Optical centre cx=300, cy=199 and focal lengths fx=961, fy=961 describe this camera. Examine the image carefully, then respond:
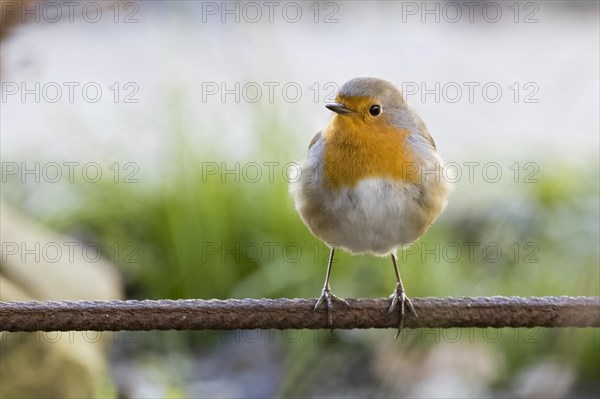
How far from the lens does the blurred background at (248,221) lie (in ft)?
11.0

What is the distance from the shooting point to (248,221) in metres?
4.00

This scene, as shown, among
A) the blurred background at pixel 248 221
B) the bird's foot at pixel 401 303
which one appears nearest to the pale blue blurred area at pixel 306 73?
the blurred background at pixel 248 221

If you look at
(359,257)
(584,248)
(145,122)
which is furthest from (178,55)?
(584,248)

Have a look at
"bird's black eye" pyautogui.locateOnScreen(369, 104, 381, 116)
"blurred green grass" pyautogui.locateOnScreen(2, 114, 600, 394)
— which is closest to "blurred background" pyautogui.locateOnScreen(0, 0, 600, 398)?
"blurred green grass" pyautogui.locateOnScreen(2, 114, 600, 394)

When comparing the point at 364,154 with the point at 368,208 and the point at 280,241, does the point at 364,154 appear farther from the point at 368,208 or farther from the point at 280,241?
the point at 280,241

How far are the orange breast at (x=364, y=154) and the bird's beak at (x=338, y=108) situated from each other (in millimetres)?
21

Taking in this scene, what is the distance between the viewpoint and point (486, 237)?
3.96 meters

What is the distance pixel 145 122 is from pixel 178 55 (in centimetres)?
39

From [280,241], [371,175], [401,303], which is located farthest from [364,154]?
[280,241]

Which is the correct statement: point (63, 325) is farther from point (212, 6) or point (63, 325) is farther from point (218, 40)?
point (212, 6)

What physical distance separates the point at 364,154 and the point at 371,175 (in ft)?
0.19

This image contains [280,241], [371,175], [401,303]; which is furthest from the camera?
[280,241]

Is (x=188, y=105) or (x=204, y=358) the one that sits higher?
(x=188, y=105)

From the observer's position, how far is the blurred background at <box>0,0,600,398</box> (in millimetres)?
3342
